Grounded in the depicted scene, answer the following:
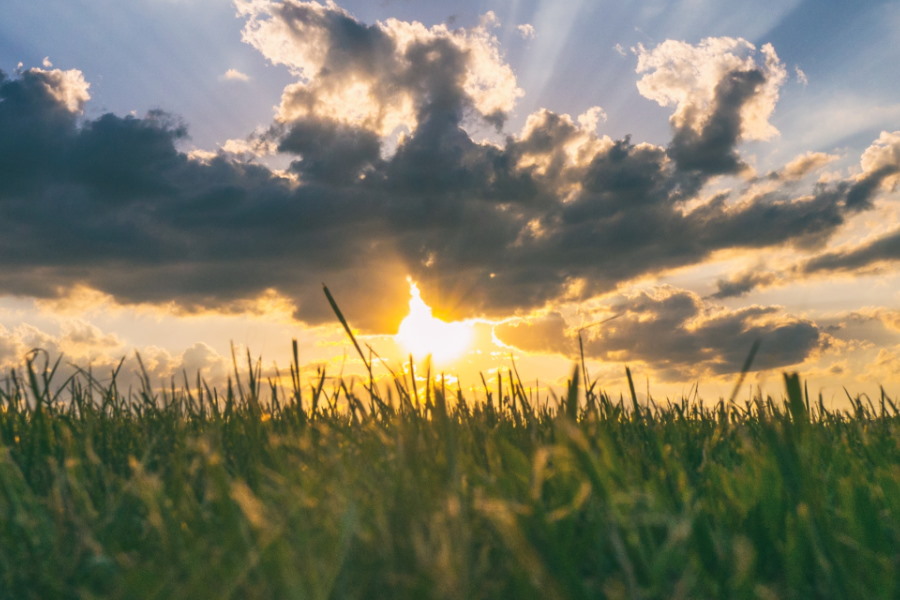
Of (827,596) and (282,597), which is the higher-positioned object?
(282,597)

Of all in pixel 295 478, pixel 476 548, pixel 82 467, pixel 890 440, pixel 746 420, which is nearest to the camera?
pixel 476 548

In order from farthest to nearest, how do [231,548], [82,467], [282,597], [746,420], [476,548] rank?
[746,420] < [82,467] < [476,548] < [231,548] < [282,597]

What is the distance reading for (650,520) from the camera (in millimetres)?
2143

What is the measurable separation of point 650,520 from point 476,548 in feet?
1.96

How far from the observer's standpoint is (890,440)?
4414 mm

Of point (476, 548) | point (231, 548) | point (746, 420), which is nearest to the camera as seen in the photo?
point (231, 548)

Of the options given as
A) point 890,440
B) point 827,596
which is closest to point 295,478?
point 827,596

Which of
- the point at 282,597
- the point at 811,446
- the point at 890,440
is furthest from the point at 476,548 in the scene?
the point at 890,440

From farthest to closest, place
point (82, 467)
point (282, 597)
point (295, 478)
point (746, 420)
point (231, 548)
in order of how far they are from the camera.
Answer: point (746, 420) → point (82, 467) → point (295, 478) → point (231, 548) → point (282, 597)

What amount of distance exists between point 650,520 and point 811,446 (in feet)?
5.94

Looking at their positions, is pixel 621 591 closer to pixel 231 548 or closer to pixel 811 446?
pixel 231 548

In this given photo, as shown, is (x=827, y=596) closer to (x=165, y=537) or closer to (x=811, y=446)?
(x=811, y=446)

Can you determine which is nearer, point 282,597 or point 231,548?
point 282,597

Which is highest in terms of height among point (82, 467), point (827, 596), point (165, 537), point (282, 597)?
point (82, 467)
